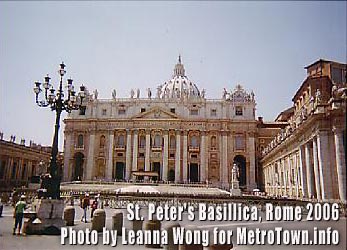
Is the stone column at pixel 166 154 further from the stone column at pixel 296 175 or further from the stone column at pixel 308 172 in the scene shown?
the stone column at pixel 308 172

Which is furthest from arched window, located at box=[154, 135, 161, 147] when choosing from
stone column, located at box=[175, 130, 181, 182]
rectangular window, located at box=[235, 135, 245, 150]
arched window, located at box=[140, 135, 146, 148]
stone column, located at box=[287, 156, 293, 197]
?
stone column, located at box=[287, 156, 293, 197]

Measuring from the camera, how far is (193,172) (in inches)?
1924

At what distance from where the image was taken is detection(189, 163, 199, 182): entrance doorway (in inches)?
1909

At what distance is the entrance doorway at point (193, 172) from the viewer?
48497 millimetres

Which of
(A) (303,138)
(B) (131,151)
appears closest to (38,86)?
(A) (303,138)

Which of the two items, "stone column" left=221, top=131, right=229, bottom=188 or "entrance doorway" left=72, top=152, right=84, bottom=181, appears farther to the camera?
"entrance doorway" left=72, top=152, right=84, bottom=181

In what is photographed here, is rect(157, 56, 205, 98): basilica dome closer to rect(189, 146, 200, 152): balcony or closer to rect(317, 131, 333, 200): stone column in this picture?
rect(189, 146, 200, 152): balcony

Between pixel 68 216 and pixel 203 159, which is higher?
pixel 203 159

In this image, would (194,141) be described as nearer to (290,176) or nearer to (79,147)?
(79,147)

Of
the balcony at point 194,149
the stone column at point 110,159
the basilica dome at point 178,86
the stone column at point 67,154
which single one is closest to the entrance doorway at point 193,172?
the balcony at point 194,149

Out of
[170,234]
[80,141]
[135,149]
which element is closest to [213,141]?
[135,149]

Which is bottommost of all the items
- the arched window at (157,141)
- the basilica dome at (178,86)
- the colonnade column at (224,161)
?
the colonnade column at (224,161)

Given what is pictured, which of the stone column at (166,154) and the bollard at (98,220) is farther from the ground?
the stone column at (166,154)

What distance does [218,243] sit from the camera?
5570 millimetres
